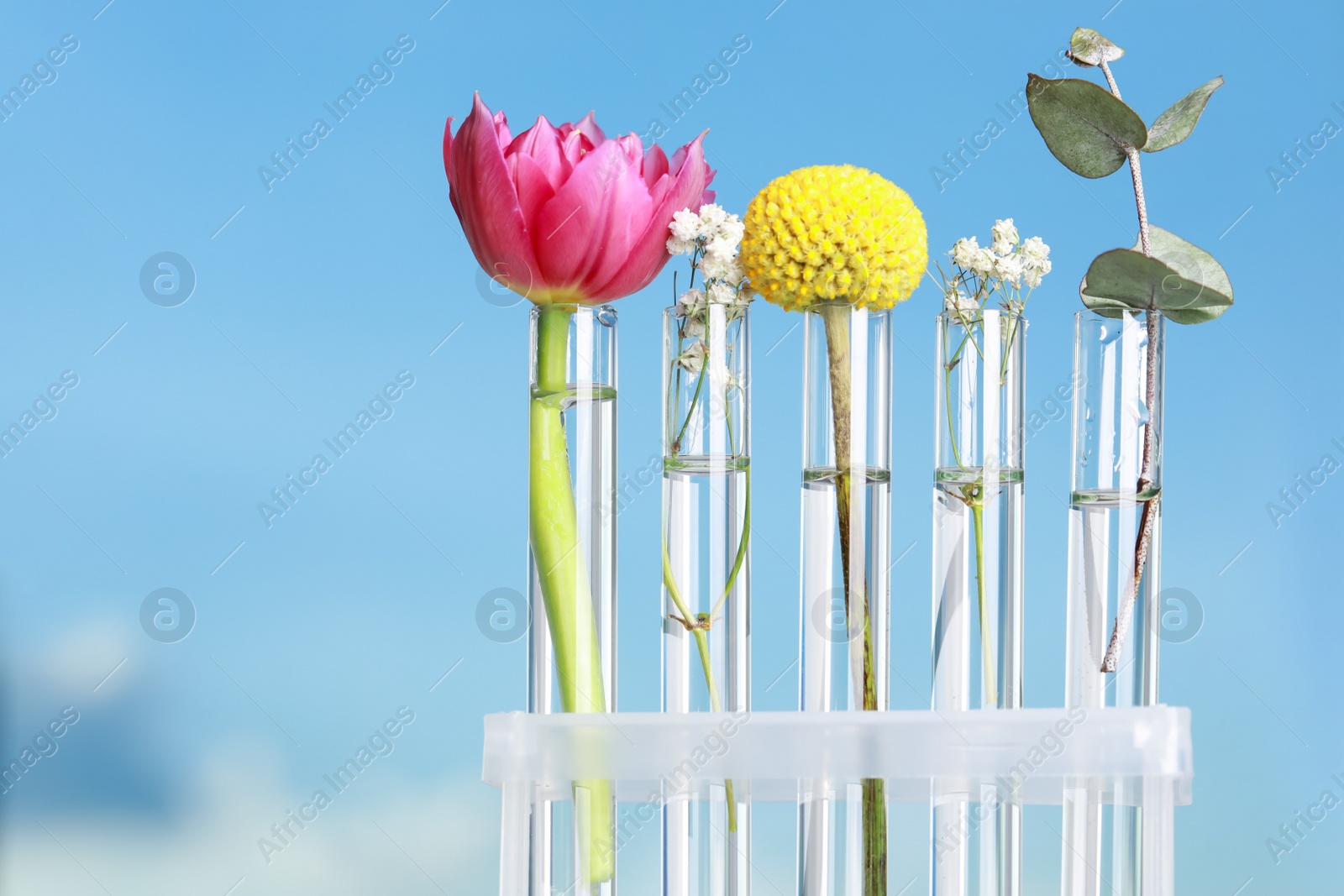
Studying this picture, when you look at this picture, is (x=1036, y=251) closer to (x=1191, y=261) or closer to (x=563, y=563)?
(x=1191, y=261)

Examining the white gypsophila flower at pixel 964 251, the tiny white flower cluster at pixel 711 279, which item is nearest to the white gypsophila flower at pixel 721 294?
the tiny white flower cluster at pixel 711 279

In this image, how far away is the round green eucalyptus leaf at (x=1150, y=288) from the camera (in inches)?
18.9

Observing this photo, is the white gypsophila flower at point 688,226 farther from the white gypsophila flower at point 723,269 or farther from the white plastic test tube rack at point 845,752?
the white plastic test tube rack at point 845,752

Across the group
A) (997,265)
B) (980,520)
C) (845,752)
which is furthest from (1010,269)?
(845,752)

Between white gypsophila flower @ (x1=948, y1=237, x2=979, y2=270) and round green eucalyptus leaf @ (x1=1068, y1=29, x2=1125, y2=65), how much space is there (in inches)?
3.5

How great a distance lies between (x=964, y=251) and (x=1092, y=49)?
99 mm

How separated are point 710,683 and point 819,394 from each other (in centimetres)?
13

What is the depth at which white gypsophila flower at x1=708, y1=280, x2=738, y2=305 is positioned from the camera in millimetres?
491

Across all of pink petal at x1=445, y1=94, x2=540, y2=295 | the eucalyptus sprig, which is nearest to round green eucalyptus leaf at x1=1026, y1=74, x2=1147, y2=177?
the eucalyptus sprig

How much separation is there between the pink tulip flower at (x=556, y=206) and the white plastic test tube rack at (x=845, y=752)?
18 cm

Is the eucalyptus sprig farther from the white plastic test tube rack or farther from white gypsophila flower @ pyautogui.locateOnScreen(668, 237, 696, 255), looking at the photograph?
white gypsophila flower @ pyautogui.locateOnScreen(668, 237, 696, 255)

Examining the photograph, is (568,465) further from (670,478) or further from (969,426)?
(969,426)

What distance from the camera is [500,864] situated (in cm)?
49

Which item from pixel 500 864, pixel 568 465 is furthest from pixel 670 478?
pixel 500 864
